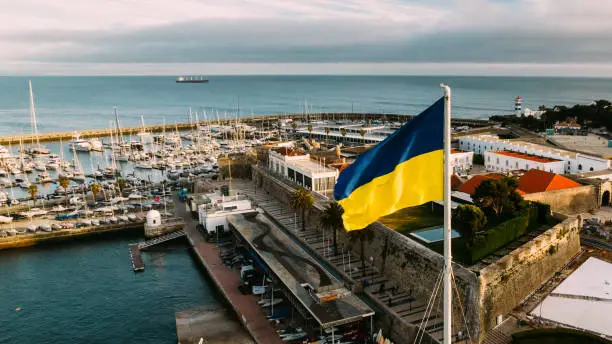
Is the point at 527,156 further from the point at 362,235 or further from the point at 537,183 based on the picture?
the point at 362,235

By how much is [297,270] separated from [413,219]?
9.87m

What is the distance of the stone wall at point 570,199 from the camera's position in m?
38.4

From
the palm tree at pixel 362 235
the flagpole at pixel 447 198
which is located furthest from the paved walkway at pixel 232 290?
the flagpole at pixel 447 198

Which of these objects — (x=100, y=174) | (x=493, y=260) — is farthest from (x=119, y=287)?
(x=100, y=174)

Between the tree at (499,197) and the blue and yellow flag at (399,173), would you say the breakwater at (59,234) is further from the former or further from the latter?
the blue and yellow flag at (399,173)

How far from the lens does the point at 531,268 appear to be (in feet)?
93.3

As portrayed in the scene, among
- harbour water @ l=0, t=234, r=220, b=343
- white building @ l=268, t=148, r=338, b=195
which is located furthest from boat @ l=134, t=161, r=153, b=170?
harbour water @ l=0, t=234, r=220, b=343

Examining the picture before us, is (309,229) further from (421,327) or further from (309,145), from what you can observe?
(309,145)

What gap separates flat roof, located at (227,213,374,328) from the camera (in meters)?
27.4

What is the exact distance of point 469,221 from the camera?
28.3 m

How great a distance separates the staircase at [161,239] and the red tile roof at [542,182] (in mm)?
32824

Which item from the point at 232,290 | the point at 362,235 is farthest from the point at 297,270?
the point at 232,290

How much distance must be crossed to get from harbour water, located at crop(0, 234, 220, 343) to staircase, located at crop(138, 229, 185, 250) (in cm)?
96

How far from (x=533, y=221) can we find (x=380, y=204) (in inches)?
1020
